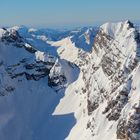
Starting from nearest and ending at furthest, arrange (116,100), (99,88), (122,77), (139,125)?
(139,125) → (116,100) → (122,77) → (99,88)

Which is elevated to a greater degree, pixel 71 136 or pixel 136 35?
pixel 136 35

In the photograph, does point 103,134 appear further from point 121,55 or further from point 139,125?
point 121,55

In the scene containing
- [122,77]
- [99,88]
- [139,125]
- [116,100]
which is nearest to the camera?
[139,125]

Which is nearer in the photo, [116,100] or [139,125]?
[139,125]

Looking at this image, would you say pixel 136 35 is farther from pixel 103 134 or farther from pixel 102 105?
pixel 103 134

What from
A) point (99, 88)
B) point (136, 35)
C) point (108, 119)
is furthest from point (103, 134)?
point (136, 35)

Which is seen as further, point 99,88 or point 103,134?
point 99,88

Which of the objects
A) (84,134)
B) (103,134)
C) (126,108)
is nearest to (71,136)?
(84,134)

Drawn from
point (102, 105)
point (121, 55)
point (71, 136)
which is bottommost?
point (71, 136)

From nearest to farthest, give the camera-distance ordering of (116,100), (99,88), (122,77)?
(116,100) → (122,77) → (99,88)
